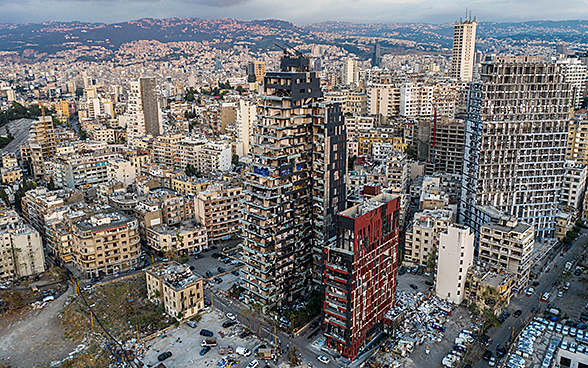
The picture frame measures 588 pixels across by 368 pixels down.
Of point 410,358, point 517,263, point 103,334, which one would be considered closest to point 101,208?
point 103,334

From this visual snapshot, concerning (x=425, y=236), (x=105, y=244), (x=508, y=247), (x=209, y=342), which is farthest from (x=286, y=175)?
(x=105, y=244)

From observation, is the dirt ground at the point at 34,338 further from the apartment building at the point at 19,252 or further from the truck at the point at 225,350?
the truck at the point at 225,350

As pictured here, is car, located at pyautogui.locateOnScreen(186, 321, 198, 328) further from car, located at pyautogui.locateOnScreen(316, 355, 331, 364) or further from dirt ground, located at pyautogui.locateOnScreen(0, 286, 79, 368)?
car, located at pyautogui.locateOnScreen(316, 355, 331, 364)

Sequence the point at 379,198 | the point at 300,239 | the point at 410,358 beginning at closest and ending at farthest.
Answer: the point at 410,358
the point at 379,198
the point at 300,239

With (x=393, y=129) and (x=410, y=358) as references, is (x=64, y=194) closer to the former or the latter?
(x=410, y=358)

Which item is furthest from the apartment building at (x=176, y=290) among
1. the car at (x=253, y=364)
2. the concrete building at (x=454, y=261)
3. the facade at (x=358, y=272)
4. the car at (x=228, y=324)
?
the concrete building at (x=454, y=261)

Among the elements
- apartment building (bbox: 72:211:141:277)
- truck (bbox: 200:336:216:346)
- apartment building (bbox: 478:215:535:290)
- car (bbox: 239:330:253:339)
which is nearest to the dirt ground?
apartment building (bbox: 72:211:141:277)
